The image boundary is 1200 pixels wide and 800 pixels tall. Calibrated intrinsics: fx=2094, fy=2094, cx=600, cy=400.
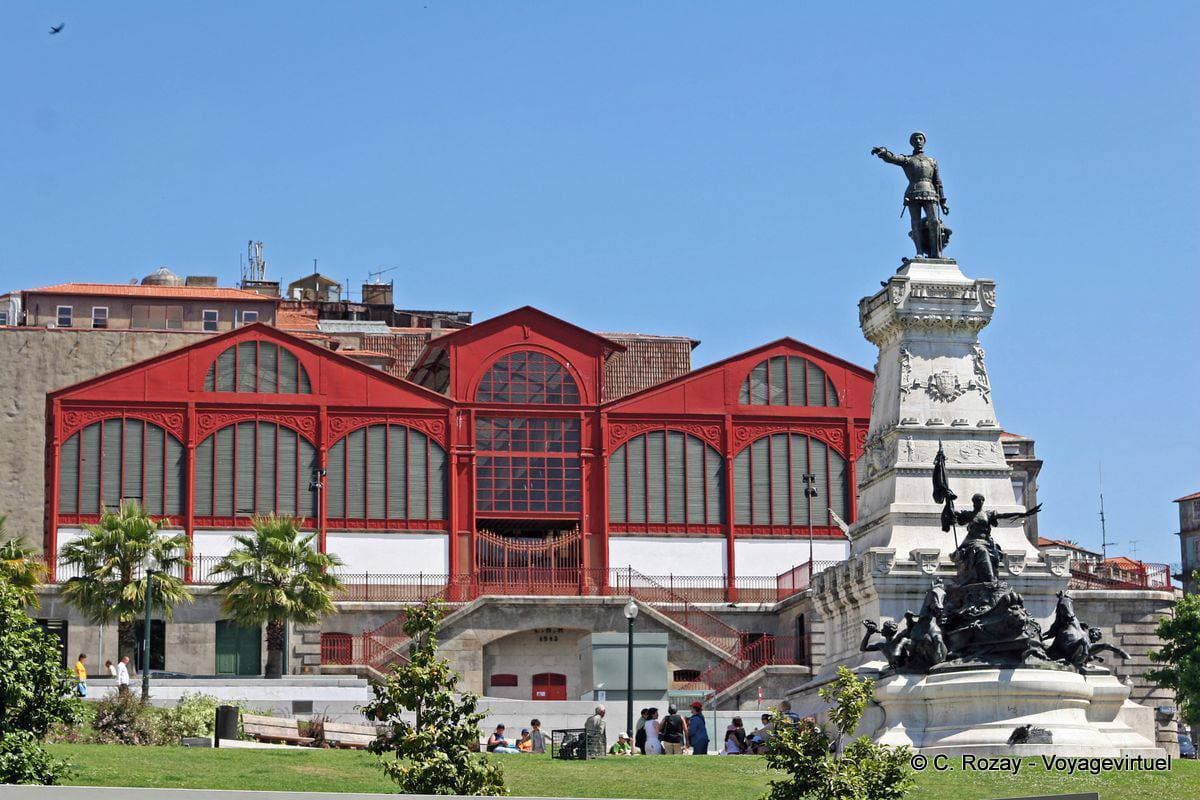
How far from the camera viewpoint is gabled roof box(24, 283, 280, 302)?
83.8 meters

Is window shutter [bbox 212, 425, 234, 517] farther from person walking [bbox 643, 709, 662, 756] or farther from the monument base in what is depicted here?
the monument base

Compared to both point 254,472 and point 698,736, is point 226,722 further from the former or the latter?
point 254,472

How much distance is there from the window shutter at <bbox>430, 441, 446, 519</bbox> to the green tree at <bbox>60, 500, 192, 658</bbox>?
12631mm

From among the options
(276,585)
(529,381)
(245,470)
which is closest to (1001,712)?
(276,585)

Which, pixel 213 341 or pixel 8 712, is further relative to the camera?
pixel 213 341

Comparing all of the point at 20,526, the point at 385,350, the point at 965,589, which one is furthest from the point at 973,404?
the point at 385,350

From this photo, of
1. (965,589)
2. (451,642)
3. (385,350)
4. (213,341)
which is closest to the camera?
(965,589)

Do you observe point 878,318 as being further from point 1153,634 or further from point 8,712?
point 8,712

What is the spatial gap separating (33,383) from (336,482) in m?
14.1

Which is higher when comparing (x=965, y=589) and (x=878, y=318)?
(x=878, y=318)

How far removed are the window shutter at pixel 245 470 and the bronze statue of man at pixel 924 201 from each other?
86.7 ft

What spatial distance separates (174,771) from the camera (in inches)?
1110

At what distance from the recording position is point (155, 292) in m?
84.4

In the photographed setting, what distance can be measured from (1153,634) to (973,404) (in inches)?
557
